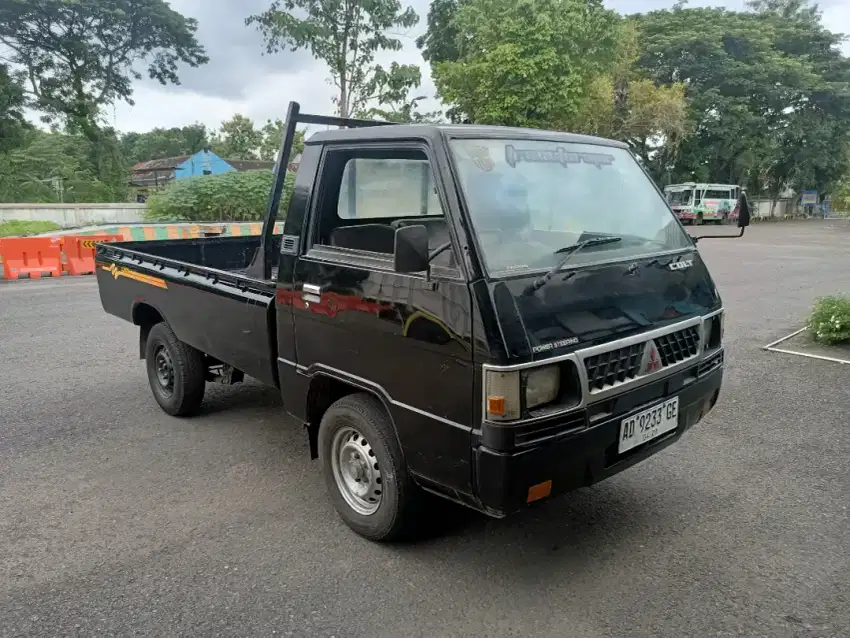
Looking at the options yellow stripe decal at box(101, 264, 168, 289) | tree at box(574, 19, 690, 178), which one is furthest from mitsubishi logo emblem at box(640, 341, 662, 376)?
tree at box(574, 19, 690, 178)

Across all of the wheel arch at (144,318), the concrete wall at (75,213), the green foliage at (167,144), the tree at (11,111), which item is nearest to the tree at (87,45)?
the tree at (11,111)

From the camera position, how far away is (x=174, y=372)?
4852 mm

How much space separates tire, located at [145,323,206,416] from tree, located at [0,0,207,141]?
28.5 meters

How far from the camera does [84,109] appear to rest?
30.3m

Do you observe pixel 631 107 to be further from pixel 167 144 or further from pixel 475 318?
pixel 167 144

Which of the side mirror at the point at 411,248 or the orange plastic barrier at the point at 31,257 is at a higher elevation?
the side mirror at the point at 411,248

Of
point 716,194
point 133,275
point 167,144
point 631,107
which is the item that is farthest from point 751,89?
point 167,144

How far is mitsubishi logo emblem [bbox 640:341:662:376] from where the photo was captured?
2.88m

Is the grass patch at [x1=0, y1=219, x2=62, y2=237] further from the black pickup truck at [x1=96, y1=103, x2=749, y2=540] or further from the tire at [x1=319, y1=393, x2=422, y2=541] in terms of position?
the tire at [x1=319, y1=393, x2=422, y2=541]

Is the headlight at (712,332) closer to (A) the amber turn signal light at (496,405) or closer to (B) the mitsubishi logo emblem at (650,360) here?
(B) the mitsubishi logo emblem at (650,360)

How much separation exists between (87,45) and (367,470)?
32.5 m

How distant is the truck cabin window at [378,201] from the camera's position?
10.4 ft

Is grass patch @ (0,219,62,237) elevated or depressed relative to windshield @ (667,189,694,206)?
depressed

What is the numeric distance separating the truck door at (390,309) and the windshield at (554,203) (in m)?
0.19
